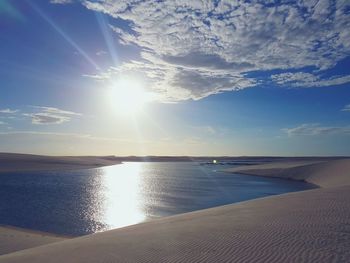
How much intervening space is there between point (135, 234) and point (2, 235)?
8058 millimetres

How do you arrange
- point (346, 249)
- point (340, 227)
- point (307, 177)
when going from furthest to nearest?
point (307, 177)
point (340, 227)
point (346, 249)

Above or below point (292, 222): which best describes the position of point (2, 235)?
below

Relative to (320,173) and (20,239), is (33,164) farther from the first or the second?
(20,239)

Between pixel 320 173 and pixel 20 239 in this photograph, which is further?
pixel 320 173

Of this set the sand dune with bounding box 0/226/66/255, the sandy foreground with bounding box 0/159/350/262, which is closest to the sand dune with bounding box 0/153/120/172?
the sand dune with bounding box 0/226/66/255

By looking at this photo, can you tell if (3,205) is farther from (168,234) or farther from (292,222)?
(292,222)

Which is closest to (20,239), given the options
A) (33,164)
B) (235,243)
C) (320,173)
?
(235,243)

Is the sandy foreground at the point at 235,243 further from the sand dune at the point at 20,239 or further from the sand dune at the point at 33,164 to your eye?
the sand dune at the point at 33,164

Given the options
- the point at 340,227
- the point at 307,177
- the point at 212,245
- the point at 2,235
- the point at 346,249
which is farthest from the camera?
the point at 307,177

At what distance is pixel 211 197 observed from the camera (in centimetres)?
3581

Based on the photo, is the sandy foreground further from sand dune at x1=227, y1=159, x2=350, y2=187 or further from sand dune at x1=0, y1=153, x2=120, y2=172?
sand dune at x1=0, y1=153, x2=120, y2=172

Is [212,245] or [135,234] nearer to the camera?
[212,245]

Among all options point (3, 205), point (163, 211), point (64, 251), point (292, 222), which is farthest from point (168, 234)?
point (3, 205)

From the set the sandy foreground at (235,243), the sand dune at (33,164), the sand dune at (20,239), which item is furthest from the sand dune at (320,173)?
the sand dune at (33,164)
